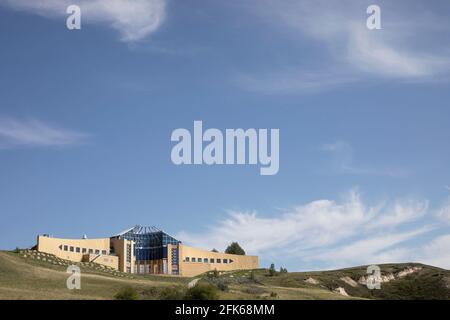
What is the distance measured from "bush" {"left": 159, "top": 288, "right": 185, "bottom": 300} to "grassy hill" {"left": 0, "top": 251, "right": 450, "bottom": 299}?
11 cm

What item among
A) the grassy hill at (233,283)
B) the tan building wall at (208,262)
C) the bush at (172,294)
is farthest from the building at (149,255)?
the bush at (172,294)

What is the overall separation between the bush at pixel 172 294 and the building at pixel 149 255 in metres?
54.0

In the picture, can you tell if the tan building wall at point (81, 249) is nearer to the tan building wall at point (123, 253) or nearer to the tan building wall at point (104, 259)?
the tan building wall at point (104, 259)

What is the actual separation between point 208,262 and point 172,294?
68.3 metres

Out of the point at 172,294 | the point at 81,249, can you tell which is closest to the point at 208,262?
the point at 81,249

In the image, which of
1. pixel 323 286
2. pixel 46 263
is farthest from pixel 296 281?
pixel 46 263

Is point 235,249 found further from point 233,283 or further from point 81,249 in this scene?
point 233,283

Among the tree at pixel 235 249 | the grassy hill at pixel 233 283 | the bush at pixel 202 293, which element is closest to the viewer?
the bush at pixel 202 293

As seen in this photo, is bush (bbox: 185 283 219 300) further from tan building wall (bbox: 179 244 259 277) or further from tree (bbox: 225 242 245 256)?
tree (bbox: 225 242 245 256)

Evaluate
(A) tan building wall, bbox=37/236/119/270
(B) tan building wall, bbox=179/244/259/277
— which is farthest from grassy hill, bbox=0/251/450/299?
(B) tan building wall, bbox=179/244/259/277

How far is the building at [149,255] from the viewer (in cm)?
12219
